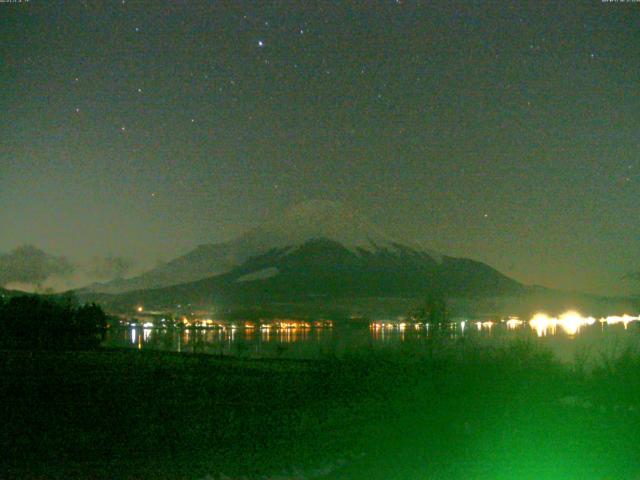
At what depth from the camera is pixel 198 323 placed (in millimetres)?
140125

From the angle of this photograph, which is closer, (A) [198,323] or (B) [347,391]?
(B) [347,391]

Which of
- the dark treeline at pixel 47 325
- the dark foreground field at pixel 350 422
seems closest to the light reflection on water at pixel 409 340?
the dark foreground field at pixel 350 422

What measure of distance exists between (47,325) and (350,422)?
32.7 meters

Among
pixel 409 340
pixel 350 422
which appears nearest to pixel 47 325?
pixel 409 340

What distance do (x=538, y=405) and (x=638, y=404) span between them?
1916 mm

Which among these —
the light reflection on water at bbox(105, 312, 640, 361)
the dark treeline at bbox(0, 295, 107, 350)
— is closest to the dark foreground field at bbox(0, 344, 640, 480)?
the light reflection on water at bbox(105, 312, 640, 361)

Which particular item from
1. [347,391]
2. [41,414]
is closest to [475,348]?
[347,391]

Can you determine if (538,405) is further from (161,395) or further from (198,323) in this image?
(198,323)

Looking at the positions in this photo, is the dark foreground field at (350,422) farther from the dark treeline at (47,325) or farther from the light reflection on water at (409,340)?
the dark treeline at (47,325)

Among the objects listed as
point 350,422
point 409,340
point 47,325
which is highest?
point 47,325

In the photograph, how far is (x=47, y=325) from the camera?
4431cm

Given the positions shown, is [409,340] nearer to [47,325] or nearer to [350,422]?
[350,422]

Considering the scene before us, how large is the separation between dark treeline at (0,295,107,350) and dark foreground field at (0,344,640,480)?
2222 centimetres

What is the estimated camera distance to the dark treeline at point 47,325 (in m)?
43.2
